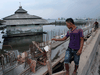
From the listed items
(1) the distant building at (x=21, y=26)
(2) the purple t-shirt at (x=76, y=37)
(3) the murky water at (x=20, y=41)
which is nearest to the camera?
(2) the purple t-shirt at (x=76, y=37)

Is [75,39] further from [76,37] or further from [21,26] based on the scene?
[21,26]

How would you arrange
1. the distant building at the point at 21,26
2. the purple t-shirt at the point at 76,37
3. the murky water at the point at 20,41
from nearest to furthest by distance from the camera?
the purple t-shirt at the point at 76,37 < the murky water at the point at 20,41 < the distant building at the point at 21,26

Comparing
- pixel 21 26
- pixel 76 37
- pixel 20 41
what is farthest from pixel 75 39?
pixel 21 26

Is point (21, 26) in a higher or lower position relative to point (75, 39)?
higher

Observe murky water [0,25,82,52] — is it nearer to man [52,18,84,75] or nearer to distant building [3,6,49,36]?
distant building [3,6,49,36]

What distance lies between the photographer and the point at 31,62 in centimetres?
327

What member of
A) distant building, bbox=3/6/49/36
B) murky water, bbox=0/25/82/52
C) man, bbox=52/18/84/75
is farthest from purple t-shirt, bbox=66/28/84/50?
distant building, bbox=3/6/49/36

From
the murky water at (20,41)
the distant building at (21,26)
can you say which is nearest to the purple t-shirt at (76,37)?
the murky water at (20,41)

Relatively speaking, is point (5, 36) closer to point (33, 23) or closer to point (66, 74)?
point (33, 23)

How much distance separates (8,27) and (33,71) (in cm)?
1971

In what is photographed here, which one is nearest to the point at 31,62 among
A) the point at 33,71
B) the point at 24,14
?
the point at 33,71

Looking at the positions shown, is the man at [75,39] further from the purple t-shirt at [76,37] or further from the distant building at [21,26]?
the distant building at [21,26]

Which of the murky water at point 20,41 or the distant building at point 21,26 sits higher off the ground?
the distant building at point 21,26

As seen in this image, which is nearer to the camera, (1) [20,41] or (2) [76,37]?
(2) [76,37]
